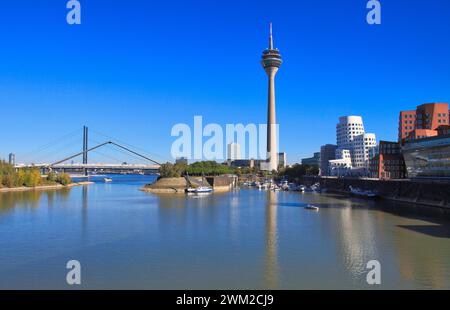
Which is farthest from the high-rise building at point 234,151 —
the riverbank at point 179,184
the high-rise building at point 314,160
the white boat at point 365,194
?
the white boat at point 365,194

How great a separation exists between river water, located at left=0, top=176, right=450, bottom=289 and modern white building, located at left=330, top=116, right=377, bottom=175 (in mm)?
69836

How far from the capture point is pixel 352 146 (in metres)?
102

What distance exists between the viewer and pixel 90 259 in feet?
51.6

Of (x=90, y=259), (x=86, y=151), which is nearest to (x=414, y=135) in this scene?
(x=90, y=259)

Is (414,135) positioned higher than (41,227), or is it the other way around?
(414,135)

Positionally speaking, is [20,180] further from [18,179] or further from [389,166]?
[389,166]

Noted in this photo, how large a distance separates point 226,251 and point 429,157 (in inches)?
1137

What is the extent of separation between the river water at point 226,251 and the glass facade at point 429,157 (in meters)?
8.63

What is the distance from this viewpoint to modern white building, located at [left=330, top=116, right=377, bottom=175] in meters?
97.3

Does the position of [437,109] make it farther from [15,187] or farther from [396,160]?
[15,187]

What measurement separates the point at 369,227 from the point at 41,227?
18720mm

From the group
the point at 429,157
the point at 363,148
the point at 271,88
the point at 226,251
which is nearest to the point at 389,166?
the point at 429,157

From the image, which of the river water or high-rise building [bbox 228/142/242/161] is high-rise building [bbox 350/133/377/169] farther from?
the river water
